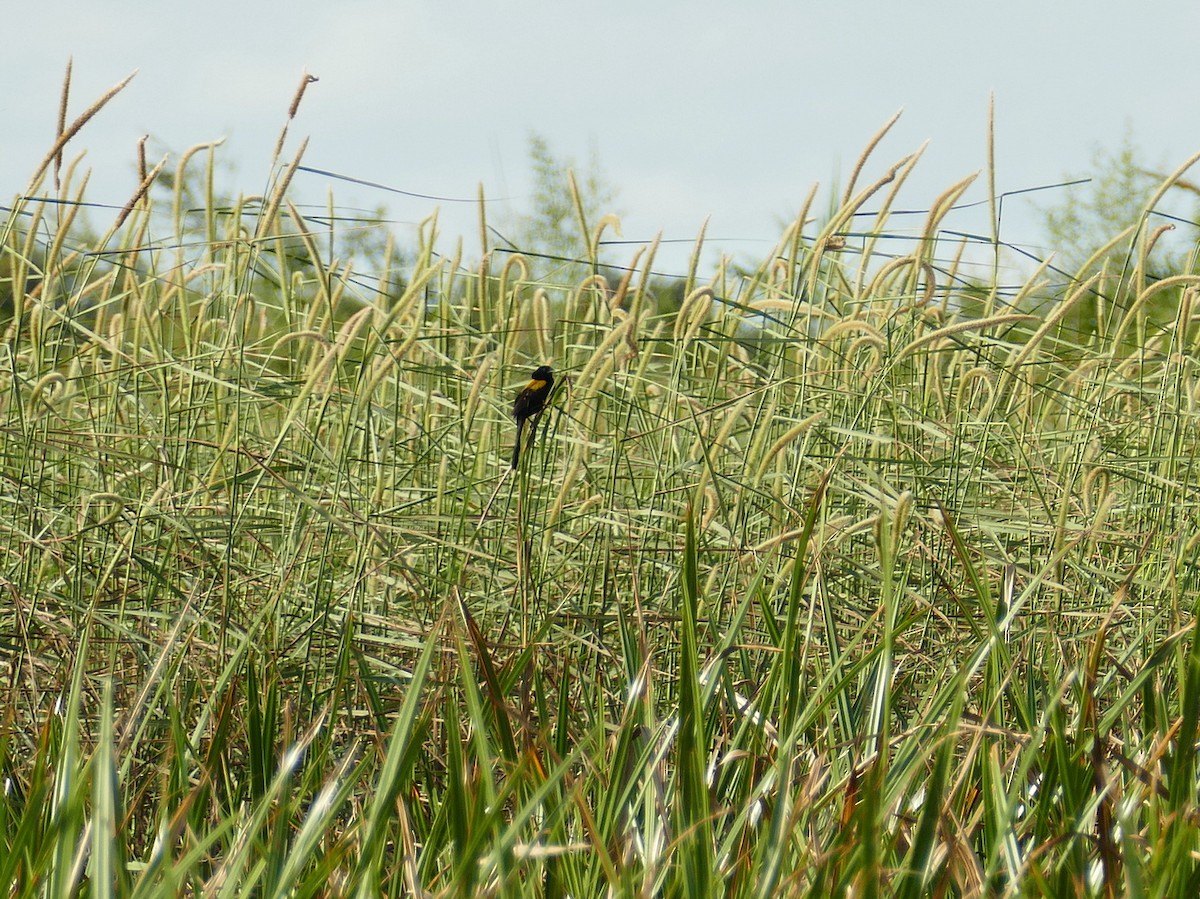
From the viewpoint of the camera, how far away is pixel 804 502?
2.09 m

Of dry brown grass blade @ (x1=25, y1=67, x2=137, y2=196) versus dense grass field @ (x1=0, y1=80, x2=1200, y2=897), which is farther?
dry brown grass blade @ (x1=25, y1=67, x2=137, y2=196)

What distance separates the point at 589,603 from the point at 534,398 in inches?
14.2

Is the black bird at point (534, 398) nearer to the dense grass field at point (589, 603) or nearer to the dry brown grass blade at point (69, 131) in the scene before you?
the dense grass field at point (589, 603)

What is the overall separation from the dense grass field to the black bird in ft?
0.28

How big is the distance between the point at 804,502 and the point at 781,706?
81 cm

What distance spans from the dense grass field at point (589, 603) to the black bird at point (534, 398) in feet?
0.28

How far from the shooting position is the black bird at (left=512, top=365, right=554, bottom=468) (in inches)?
73.7

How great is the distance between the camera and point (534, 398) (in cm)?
189

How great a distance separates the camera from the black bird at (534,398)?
187 cm

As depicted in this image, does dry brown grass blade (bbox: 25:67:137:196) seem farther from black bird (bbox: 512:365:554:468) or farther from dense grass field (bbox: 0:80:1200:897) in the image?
black bird (bbox: 512:365:554:468)

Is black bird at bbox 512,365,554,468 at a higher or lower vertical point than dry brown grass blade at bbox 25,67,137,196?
lower

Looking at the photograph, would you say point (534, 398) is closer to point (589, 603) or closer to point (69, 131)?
point (589, 603)

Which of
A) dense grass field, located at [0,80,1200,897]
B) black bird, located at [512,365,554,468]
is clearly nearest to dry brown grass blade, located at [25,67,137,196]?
dense grass field, located at [0,80,1200,897]

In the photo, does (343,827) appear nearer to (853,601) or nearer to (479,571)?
(479,571)
